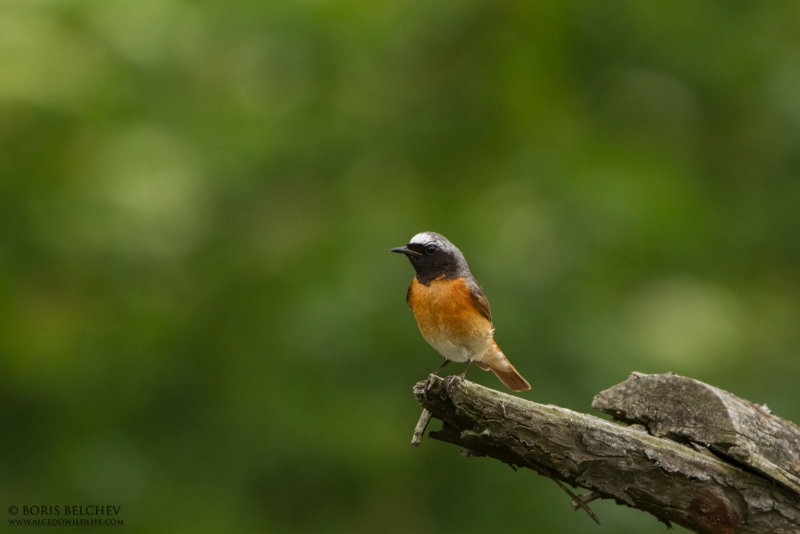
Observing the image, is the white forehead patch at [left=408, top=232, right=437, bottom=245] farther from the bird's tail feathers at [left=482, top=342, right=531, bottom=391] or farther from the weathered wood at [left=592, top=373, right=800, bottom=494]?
the weathered wood at [left=592, top=373, right=800, bottom=494]

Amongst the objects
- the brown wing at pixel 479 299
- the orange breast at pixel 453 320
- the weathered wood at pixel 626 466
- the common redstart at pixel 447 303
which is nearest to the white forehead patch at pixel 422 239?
the common redstart at pixel 447 303

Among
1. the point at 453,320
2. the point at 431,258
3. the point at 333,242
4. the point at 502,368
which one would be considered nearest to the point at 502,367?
the point at 502,368

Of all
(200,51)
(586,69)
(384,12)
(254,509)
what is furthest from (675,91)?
(254,509)

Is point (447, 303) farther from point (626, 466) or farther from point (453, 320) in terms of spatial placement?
point (626, 466)

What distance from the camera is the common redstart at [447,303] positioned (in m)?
4.98

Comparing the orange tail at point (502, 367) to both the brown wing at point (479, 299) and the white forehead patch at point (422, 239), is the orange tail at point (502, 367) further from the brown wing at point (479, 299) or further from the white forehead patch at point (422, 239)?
the white forehead patch at point (422, 239)

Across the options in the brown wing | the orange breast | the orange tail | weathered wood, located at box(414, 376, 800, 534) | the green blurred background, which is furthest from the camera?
the green blurred background

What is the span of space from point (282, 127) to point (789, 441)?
511 centimetres

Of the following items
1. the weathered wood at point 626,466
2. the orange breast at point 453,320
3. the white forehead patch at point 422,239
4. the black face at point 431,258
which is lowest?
the weathered wood at point 626,466

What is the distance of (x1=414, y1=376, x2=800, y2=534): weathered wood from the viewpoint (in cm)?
326

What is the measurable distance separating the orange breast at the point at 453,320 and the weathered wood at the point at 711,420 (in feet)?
4.49

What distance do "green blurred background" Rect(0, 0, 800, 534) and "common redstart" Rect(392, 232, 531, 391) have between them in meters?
1.17

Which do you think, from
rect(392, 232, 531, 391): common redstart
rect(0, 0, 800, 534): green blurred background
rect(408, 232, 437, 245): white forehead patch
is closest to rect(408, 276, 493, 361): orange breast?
rect(392, 232, 531, 391): common redstart

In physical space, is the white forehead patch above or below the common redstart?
above
